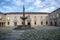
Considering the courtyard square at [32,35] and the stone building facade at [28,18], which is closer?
the courtyard square at [32,35]

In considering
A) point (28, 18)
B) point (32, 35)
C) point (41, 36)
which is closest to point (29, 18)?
point (28, 18)

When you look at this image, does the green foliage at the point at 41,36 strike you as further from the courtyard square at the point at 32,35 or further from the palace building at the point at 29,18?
the palace building at the point at 29,18

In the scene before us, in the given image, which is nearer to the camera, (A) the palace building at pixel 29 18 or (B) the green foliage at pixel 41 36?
(B) the green foliage at pixel 41 36

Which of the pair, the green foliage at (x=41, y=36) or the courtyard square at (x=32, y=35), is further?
the courtyard square at (x=32, y=35)

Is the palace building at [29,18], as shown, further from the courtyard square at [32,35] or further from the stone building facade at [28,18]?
the courtyard square at [32,35]

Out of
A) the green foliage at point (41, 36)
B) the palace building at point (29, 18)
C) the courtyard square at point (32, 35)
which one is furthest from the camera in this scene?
the palace building at point (29, 18)

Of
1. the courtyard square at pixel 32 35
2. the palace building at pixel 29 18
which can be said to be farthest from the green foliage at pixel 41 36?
the palace building at pixel 29 18

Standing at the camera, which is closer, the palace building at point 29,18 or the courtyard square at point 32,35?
the courtyard square at point 32,35

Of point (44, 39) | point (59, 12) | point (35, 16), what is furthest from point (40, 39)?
point (35, 16)

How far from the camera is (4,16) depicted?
122 feet

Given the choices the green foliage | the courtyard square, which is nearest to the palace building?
the courtyard square

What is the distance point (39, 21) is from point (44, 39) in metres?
31.6

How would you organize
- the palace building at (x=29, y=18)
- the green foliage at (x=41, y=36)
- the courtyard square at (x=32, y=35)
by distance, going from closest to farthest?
the green foliage at (x=41, y=36)
the courtyard square at (x=32, y=35)
the palace building at (x=29, y=18)

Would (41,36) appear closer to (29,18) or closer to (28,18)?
(29,18)
